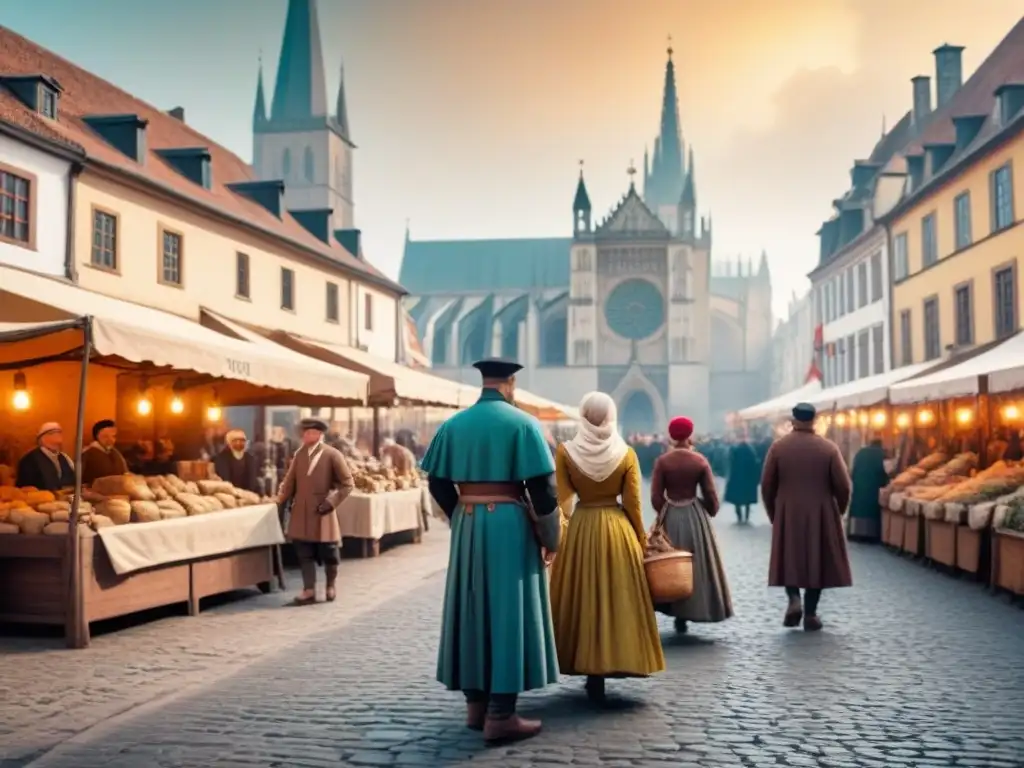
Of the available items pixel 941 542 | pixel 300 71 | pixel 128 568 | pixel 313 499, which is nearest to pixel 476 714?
pixel 128 568

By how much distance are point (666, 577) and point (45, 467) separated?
22.7 feet

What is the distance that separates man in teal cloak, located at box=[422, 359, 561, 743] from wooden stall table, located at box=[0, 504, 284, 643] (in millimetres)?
4193

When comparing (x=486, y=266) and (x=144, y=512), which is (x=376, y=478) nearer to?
(x=144, y=512)

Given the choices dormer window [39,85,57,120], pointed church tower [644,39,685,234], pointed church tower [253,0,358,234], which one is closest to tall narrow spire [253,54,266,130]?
pointed church tower [253,0,358,234]

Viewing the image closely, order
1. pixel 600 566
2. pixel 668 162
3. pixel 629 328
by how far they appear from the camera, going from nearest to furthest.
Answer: pixel 600 566
pixel 629 328
pixel 668 162

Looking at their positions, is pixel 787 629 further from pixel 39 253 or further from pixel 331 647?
pixel 39 253

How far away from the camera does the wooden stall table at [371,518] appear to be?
15.4 m

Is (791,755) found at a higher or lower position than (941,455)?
lower

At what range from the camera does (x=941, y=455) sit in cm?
1769

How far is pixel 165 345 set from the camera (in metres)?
10.0

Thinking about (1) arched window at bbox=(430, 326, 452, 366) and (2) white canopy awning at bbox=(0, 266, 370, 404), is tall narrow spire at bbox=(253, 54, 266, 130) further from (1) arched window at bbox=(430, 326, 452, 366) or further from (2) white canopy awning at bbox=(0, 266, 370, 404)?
(2) white canopy awning at bbox=(0, 266, 370, 404)

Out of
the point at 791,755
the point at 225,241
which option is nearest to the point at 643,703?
the point at 791,755

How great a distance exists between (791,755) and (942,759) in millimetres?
677

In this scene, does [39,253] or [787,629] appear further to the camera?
[39,253]
